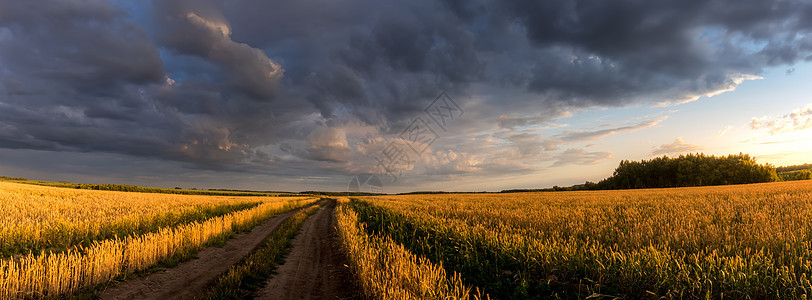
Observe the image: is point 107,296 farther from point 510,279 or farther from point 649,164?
point 649,164

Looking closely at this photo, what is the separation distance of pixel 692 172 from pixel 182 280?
13095 centimetres

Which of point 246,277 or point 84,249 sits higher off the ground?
point 84,249

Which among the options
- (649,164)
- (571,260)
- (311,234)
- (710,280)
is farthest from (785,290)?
(649,164)

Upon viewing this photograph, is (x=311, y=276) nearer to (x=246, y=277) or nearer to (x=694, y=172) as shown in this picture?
(x=246, y=277)

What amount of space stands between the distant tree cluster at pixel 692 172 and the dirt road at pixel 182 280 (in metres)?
129

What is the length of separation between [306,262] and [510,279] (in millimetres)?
7513

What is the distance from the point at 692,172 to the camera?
9656cm

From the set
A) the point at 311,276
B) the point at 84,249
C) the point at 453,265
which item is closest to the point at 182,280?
the point at 311,276

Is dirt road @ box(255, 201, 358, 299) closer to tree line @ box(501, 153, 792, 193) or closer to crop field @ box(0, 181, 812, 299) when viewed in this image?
crop field @ box(0, 181, 812, 299)

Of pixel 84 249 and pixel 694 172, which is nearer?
pixel 84 249

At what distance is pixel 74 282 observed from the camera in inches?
293

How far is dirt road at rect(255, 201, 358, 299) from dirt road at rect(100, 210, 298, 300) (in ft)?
6.13

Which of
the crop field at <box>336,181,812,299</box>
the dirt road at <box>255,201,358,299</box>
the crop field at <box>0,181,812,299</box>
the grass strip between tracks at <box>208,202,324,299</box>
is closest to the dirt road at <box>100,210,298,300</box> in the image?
the crop field at <box>0,181,812,299</box>

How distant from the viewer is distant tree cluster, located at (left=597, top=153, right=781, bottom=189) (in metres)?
92.5
